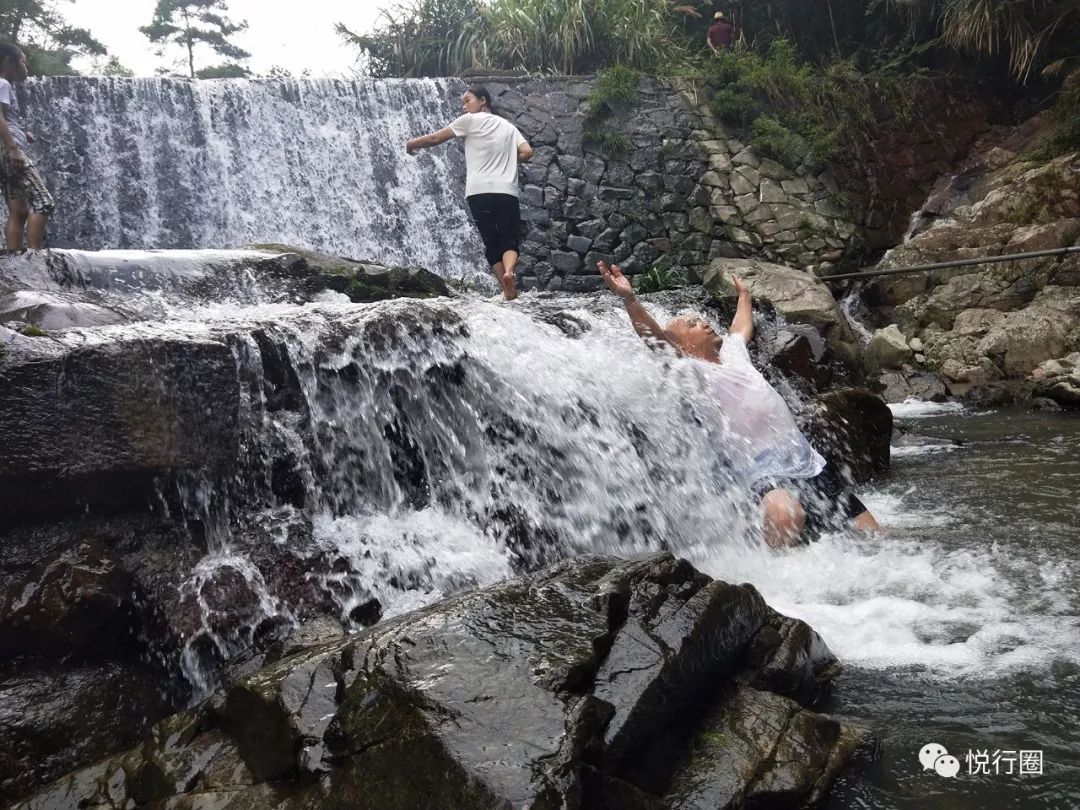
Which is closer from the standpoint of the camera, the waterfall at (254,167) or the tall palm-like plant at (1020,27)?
the waterfall at (254,167)

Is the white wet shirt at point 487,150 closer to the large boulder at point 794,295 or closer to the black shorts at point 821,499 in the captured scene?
the large boulder at point 794,295

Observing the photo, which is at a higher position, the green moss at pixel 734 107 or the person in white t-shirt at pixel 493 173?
the green moss at pixel 734 107

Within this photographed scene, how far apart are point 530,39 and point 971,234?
7.05 m

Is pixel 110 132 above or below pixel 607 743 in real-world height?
above

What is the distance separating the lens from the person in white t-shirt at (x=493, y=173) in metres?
6.57

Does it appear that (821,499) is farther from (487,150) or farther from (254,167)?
(254,167)

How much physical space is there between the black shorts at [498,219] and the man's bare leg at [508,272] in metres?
0.06

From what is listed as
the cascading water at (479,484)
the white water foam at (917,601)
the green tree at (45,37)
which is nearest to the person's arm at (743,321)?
the cascading water at (479,484)

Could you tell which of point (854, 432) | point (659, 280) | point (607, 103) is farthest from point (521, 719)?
point (607, 103)

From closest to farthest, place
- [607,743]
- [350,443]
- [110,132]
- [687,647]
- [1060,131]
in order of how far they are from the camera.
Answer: [607,743], [687,647], [350,443], [110,132], [1060,131]

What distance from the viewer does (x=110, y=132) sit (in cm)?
1022

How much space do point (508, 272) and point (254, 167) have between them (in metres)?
5.79

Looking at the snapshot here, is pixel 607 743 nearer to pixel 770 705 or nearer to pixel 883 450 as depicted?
pixel 770 705

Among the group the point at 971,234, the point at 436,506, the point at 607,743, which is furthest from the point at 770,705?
the point at 971,234
